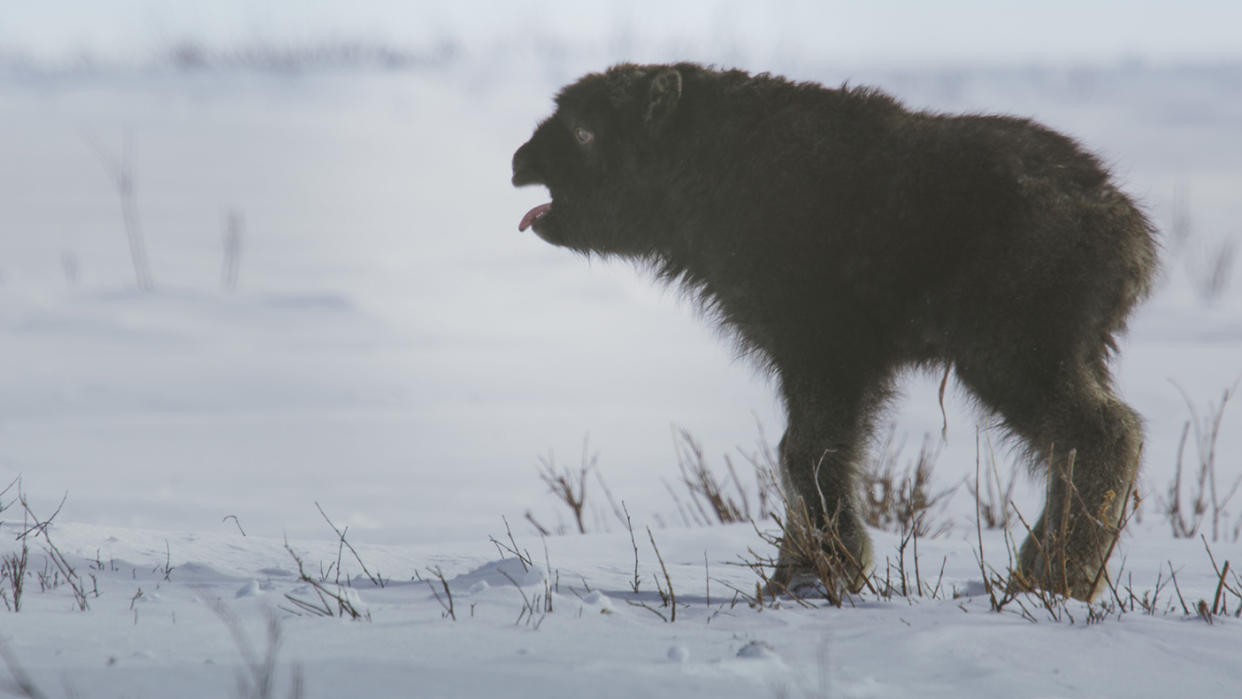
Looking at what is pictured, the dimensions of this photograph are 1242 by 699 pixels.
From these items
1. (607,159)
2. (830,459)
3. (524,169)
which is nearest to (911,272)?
(830,459)

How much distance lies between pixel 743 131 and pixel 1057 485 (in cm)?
180

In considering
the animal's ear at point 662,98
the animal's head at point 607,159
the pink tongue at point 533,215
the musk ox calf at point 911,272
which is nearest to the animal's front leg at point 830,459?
the musk ox calf at point 911,272

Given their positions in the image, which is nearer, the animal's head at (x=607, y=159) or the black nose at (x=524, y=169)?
the animal's head at (x=607, y=159)

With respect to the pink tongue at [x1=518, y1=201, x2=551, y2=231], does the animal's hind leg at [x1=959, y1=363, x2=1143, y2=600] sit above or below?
below

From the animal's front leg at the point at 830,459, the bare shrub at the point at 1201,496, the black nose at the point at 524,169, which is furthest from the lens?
the bare shrub at the point at 1201,496

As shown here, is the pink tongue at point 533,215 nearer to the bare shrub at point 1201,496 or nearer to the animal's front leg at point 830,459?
the animal's front leg at point 830,459

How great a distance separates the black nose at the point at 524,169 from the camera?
5.48 meters

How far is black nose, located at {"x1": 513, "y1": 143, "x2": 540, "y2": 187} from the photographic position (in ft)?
18.0

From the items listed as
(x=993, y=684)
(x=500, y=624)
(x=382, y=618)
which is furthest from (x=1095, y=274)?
(x=382, y=618)

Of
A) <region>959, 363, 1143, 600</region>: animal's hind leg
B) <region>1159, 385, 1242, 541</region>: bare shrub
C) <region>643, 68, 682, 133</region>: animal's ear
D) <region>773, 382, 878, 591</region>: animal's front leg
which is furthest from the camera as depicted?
<region>1159, 385, 1242, 541</region>: bare shrub

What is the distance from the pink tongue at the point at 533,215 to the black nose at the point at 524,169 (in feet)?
0.41

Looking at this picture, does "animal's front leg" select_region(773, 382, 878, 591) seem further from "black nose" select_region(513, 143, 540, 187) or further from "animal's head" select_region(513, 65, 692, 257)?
"black nose" select_region(513, 143, 540, 187)

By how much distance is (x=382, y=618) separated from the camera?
3.49 m

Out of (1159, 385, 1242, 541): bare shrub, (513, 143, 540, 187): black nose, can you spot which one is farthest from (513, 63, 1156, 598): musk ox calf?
(1159, 385, 1242, 541): bare shrub
